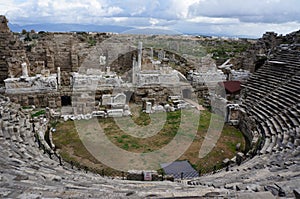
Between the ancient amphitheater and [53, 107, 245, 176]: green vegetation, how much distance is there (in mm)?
981

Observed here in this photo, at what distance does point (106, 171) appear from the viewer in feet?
33.1

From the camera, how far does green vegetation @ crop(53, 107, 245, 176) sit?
10.9 m

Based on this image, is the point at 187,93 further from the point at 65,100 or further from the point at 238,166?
the point at 238,166

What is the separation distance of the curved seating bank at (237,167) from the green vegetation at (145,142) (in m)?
1.08

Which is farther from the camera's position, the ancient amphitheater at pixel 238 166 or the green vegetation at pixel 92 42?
the green vegetation at pixel 92 42

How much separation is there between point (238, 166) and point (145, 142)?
195 inches

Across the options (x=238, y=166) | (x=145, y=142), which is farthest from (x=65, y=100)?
(x=238, y=166)

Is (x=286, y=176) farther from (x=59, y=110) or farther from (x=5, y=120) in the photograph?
(x=59, y=110)

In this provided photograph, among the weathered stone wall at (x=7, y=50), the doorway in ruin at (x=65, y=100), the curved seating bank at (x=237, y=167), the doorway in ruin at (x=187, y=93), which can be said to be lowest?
the doorway in ruin at (x=65, y=100)

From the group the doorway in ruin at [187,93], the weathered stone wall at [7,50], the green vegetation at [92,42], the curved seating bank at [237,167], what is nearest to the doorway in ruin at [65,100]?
the curved seating bank at [237,167]

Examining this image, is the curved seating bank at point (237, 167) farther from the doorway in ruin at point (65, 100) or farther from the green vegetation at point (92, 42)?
the green vegetation at point (92, 42)

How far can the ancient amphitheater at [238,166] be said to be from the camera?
4.75m

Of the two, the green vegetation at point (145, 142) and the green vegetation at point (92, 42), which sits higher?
the green vegetation at point (92, 42)

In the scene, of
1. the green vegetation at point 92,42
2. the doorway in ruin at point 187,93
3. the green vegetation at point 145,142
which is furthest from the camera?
the green vegetation at point 92,42
